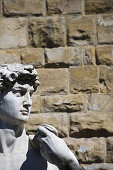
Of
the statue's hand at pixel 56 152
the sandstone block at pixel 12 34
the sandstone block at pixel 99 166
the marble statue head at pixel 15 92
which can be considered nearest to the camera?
the statue's hand at pixel 56 152

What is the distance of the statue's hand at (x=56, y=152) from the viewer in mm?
4074

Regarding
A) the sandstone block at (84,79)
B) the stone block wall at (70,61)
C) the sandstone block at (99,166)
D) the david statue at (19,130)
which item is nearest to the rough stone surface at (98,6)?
the stone block wall at (70,61)

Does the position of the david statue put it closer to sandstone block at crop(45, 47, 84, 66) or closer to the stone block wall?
the stone block wall

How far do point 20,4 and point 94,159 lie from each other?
5.03 ft

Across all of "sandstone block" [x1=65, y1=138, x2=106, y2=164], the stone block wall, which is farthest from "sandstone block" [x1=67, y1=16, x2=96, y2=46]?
"sandstone block" [x1=65, y1=138, x2=106, y2=164]

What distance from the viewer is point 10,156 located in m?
4.21

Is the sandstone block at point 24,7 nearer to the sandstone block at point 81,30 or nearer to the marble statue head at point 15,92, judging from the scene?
the sandstone block at point 81,30

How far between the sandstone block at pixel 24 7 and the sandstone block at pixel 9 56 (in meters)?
0.35

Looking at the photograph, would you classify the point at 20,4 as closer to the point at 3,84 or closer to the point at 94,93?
the point at 94,93

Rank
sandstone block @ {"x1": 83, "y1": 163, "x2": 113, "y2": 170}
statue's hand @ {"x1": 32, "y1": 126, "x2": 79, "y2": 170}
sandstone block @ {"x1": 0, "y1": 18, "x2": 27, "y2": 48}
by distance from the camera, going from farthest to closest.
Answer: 1. sandstone block @ {"x1": 0, "y1": 18, "x2": 27, "y2": 48}
2. sandstone block @ {"x1": 83, "y1": 163, "x2": 113, "y2": 170}
3. statue's hand @ {"x1": 32, "y1": 126, "x2": 79, "y2": 170}

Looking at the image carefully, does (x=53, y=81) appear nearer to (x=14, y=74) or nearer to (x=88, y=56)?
(x=88, y=56)

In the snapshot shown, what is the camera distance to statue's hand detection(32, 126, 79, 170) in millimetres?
4074

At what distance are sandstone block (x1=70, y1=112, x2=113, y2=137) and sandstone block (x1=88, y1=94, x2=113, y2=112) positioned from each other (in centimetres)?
5

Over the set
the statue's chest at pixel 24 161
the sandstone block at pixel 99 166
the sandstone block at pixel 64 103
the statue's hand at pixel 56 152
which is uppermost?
the statue's hand at pixel 56 152
